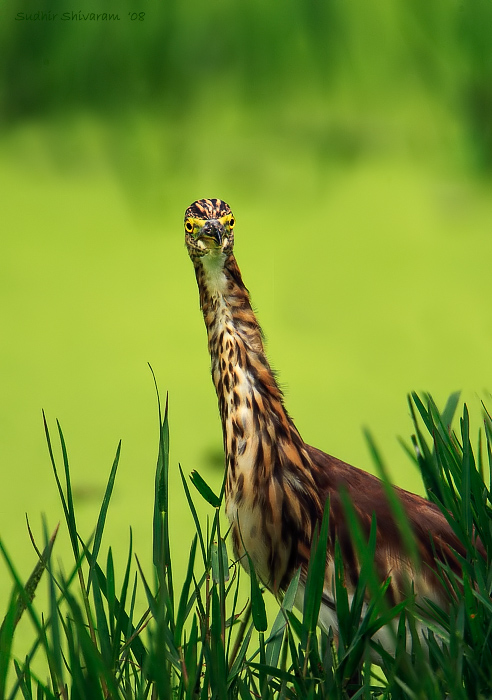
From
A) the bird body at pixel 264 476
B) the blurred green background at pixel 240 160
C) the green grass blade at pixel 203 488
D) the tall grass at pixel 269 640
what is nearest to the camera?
the tall grass at pixel 269 640

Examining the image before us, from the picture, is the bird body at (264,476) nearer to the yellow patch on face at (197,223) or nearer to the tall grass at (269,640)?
the yellow patch on face at (197,223)

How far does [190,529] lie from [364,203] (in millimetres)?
913

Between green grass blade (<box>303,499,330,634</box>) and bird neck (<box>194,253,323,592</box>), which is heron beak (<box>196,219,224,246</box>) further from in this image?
green grass blade (<box>303,499,330,634</box>)

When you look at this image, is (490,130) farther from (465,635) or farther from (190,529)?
(465,635)

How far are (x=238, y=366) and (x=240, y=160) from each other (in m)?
1.16

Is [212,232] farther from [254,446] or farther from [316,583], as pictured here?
[316,583]

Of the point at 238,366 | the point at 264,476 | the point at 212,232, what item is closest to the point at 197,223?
the point at 212,232

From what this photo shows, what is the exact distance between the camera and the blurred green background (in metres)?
1.71

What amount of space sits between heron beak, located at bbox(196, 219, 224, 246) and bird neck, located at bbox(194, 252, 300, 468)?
2cm

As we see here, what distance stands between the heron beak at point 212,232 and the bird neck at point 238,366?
0.05 feet

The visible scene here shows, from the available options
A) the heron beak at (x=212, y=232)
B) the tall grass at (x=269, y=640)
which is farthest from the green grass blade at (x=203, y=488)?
the heron beak at (x=212, y=232)

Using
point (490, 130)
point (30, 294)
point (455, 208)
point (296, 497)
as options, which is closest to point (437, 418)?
point (296, 497)

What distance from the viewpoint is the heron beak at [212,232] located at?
90 centimetres

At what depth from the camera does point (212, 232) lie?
2.97ft
